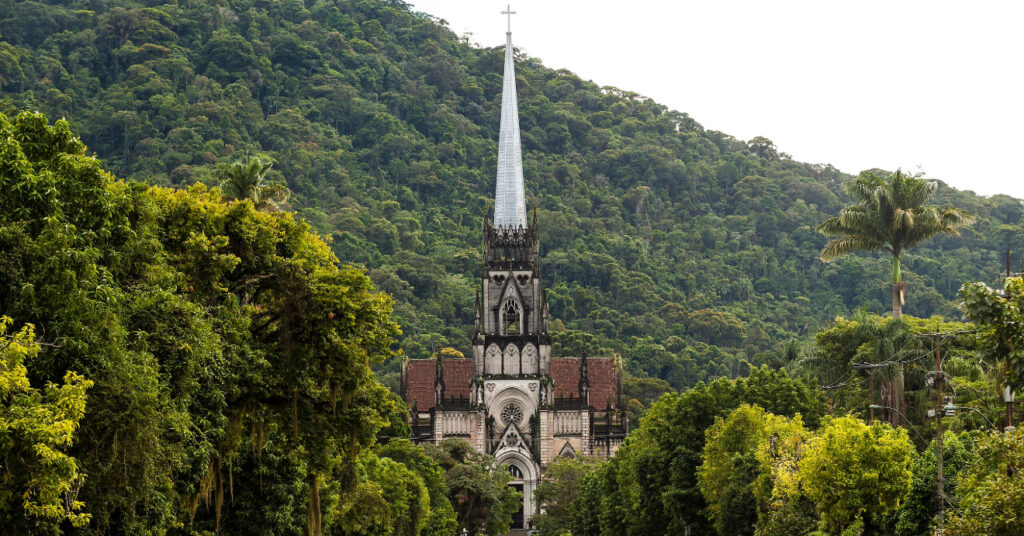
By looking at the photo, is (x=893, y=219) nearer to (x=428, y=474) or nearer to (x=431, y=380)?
(x=428, y=474)

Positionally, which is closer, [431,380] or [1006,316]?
[1006,316]

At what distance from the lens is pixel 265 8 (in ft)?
615

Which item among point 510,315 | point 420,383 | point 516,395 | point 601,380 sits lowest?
point 516,395

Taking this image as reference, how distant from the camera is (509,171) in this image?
108312mm

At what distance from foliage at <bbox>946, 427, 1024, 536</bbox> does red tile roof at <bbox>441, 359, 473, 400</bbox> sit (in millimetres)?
76058

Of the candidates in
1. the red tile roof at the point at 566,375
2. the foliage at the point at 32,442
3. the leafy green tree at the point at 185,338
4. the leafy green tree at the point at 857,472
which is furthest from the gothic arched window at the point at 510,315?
the foliage at the point at 32,442

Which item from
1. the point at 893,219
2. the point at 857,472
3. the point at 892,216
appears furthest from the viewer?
the point at 892,216

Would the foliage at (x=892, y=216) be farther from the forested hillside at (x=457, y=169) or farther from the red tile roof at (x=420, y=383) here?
the forested hillside at (x=457, y=169)

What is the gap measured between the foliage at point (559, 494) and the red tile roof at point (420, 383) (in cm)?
1520

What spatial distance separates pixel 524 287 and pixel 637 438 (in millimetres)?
33951

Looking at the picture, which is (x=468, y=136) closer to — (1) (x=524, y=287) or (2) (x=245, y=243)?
(1) (x=524, y=287)

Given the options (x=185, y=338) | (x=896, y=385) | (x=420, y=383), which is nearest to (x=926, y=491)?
(x=896, y=385)

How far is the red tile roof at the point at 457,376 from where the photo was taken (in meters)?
102

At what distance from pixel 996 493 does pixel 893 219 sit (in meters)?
22.0
